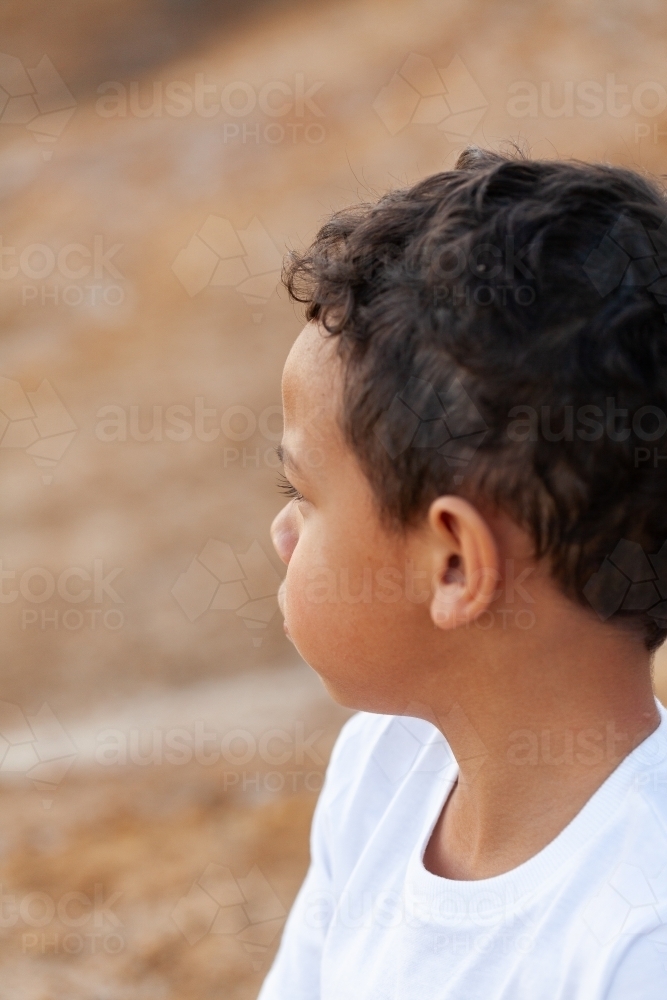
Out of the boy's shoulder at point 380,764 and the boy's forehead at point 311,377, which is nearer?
the boy's forehead at point 311,377

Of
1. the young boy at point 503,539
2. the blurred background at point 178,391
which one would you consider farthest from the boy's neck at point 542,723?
the blurred background at point 178,391

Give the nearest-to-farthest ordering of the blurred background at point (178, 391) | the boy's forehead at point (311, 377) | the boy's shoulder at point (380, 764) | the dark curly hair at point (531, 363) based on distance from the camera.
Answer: the dark curly hair at point (531, 363) < the boy's forehead at point (311, 377) < the boy's shoulder at point (380, 764) < the blurred background at point (178, 391)

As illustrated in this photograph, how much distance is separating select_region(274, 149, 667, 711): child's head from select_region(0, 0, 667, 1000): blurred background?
21.2 inches

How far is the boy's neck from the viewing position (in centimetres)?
75

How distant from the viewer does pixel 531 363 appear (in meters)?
0.66

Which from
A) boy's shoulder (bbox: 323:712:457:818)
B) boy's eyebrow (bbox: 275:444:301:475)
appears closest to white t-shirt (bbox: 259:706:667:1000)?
boy's shoulder (bbox: 323:712:457:818)

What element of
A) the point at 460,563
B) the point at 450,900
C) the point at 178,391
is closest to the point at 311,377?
the point at 460,563

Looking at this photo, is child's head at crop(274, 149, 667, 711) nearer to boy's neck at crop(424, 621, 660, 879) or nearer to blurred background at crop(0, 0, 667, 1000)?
boy's neck at crop(424, 621, 660, 879)

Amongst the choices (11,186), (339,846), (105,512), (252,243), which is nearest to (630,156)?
(252,243)

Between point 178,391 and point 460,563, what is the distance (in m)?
2.45

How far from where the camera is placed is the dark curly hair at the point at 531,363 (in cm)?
66

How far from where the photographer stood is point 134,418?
2992mm

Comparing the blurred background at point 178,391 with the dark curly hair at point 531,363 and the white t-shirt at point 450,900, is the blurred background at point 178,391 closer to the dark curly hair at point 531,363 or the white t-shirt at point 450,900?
the dark curly hair at point 531,363

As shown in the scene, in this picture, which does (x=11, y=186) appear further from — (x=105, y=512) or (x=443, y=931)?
(x=443, y=931)
